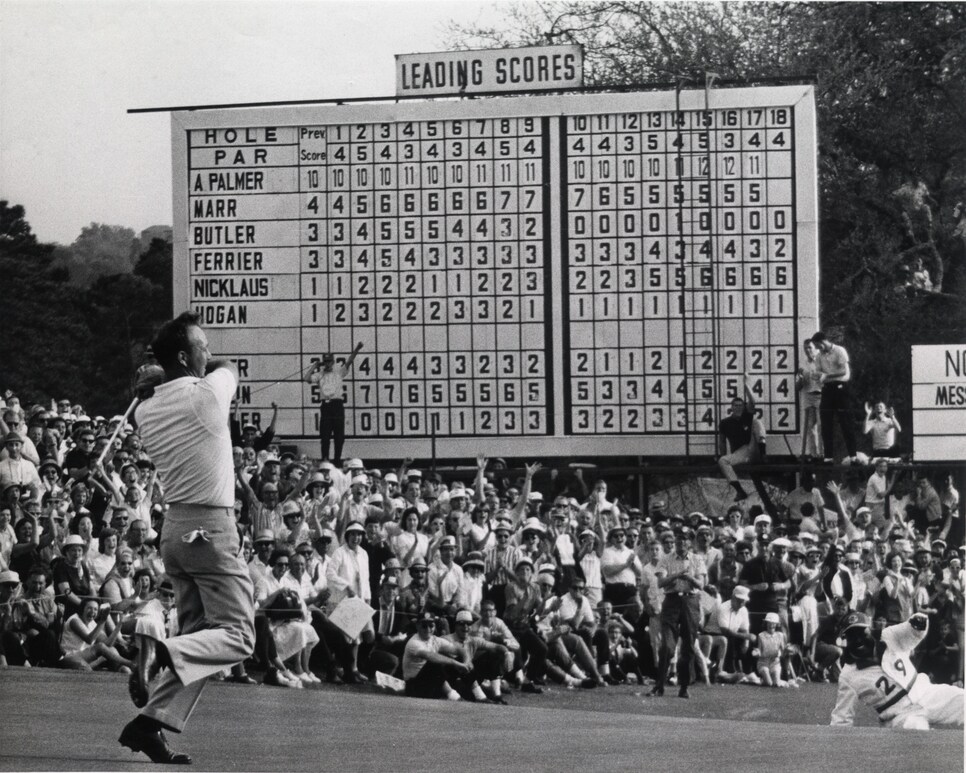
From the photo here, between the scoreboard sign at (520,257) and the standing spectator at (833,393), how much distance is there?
39 cm

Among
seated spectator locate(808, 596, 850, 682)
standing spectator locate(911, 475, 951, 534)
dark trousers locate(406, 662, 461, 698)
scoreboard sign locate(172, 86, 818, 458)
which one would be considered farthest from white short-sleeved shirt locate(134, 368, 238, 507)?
standing spectator locate(911, 475, 951, 534)

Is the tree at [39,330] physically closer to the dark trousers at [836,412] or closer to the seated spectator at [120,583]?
the seated spectator at [120,583]

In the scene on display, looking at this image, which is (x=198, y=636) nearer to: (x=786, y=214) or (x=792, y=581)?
(x=792, y=581)

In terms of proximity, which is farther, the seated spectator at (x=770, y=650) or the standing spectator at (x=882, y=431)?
the standing spectator at (x=882, y=431)

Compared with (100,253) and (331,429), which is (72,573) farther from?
(331,429)

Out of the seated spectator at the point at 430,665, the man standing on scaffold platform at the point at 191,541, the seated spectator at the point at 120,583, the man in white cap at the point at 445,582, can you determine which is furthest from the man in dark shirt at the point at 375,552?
the man standing on scaffold platform at the point at 191,541

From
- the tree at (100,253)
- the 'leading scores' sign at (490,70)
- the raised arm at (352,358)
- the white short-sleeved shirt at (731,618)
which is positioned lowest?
the white short-sleeved shirt at (731,618)

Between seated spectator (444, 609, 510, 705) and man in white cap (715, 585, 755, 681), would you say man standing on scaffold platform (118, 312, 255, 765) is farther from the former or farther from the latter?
man in white cap (715, 585, 755, 681)

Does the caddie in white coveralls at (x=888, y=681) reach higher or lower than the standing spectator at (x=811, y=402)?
lower

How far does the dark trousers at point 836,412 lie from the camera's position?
16.4 m

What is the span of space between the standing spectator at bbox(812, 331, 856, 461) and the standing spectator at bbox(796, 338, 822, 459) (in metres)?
0.06

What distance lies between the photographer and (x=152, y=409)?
660 centimetres

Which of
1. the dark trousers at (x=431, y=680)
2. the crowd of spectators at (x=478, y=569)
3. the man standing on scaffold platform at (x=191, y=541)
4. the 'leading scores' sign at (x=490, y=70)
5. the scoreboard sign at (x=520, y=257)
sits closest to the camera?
the man standing on scaffold platform at (x=191, y=541)

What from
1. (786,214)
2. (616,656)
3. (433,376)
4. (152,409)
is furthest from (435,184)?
(152,409)
